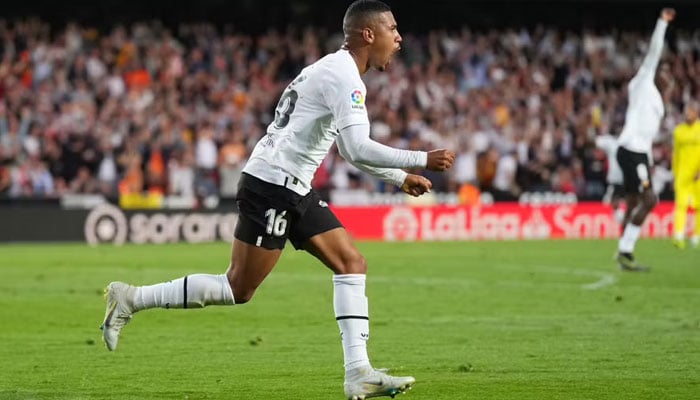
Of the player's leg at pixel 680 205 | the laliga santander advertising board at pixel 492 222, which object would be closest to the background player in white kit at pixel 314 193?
the player's leg at pixel 680 205

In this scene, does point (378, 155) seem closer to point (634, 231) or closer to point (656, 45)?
point (656, 45)

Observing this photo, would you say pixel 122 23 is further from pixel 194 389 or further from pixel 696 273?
pixel 194 389

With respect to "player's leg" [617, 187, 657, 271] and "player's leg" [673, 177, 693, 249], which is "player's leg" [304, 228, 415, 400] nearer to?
"player's leg" [617, 187, 657, 271]

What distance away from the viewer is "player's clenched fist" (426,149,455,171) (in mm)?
7121

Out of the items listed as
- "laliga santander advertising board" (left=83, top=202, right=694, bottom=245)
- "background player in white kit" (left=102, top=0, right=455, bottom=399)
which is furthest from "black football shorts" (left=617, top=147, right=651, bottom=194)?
"background player in white kit" (left=102, top=0, right=455, bottom=399)

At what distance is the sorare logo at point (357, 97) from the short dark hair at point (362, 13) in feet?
1.89

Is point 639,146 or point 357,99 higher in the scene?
point 639,146

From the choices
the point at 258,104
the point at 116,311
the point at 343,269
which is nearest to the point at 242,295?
the point at 343,269

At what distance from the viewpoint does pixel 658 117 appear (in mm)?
18000

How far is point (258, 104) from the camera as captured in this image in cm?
2975

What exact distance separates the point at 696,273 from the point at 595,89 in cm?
1770

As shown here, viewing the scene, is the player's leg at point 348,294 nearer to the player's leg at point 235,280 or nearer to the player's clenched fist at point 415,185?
the player's leg at point 235,280

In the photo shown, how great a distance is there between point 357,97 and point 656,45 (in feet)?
34.1

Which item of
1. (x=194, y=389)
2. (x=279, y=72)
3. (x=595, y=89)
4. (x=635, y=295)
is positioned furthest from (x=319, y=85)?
(x=595, y=89)
